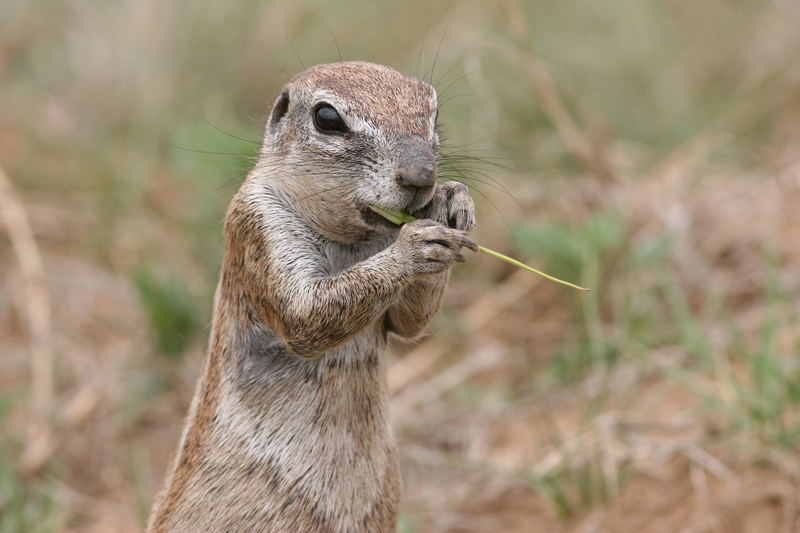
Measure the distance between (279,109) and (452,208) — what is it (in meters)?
0.67

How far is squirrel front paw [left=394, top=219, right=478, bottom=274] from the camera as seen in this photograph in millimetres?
2512

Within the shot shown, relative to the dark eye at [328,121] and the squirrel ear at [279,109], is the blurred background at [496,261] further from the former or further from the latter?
the dark eye at [328,121]

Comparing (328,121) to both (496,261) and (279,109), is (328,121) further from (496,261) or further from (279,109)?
(496,261)

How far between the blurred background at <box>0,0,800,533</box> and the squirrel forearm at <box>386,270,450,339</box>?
0.47 metres

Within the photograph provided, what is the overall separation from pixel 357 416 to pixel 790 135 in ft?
18.2

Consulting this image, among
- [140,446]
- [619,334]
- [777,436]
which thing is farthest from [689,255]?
[140,446]

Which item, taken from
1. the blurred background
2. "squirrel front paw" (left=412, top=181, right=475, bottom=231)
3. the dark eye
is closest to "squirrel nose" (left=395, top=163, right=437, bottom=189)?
"squirrel front paw" (left=412, top=181, right=475, bottom=231)

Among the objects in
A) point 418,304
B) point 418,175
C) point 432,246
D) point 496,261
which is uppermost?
point 418,175

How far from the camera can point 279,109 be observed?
10.0ft

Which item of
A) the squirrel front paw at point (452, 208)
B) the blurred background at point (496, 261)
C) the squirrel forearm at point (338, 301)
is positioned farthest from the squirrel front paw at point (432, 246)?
the blurred background at point (496, 261)

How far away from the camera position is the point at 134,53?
822 cm

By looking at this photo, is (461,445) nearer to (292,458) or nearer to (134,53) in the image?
(292,458)

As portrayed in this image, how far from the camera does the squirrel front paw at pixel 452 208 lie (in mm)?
2689

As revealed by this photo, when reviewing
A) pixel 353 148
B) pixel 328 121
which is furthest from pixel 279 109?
pixel 353 148
